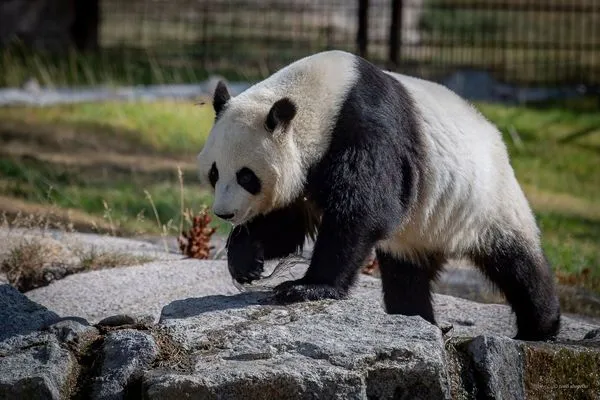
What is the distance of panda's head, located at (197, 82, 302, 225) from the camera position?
16.0ft

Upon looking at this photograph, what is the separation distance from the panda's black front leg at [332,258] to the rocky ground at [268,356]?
12 centimetres

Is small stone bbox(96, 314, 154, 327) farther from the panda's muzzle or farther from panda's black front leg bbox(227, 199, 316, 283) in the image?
panda's black front leg bbox(227, 199, 316, 283)

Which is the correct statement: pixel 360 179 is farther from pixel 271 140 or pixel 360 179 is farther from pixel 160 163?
pixel 160 163

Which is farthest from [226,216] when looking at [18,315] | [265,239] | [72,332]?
[18,315]

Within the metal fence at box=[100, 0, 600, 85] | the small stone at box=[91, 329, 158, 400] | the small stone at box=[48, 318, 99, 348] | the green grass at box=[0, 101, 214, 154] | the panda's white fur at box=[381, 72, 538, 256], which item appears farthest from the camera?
the metal fence at box=[100, 0, 600, 85]

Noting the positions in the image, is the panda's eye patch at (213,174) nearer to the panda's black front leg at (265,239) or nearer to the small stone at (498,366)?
the panda's black front leg at (265,239)

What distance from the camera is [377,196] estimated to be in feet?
16.3

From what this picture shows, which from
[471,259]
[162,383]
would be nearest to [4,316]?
[162,383]

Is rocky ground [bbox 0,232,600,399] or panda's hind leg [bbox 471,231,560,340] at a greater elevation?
rocky ground [bbox 0,232,600,399]

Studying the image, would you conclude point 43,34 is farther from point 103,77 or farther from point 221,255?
point 221,255

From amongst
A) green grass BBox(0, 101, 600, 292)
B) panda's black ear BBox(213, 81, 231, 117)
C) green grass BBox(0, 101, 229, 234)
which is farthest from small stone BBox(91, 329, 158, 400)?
green grass BBox(0, 101, 600, 292)

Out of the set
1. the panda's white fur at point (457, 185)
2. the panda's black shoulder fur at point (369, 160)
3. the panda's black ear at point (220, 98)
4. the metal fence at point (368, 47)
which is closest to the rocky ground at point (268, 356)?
the panda's black shoulder fur at point (369, 160)

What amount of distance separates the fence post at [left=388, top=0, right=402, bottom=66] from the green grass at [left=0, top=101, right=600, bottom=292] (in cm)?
146

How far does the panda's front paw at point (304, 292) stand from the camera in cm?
478
